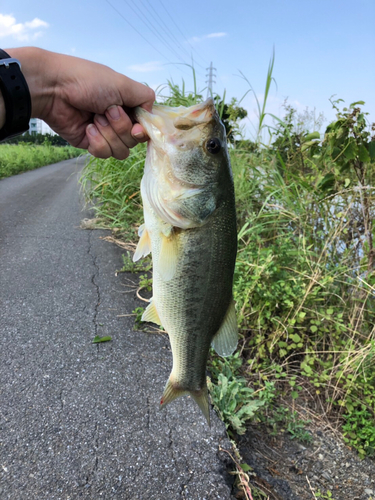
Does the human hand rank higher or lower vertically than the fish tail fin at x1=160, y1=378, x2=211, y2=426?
higher

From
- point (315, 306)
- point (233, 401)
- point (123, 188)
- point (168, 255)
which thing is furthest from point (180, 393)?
point (123, 188)

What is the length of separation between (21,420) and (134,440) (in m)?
0.75

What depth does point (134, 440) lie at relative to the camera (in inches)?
86.1

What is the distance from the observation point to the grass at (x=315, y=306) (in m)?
2.88

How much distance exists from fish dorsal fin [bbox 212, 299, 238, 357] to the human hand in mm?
969

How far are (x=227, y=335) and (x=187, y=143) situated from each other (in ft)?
3.09

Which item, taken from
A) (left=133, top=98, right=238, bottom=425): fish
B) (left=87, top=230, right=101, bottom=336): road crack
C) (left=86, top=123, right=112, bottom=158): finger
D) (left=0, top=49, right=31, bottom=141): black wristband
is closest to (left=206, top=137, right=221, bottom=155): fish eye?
(left=133, top=98, right=238, bottom=425): fish

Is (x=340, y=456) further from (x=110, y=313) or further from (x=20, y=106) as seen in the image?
(x=20, y=106)

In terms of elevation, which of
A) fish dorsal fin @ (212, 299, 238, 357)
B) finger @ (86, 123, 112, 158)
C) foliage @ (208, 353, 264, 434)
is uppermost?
finger @ (86, 123, 112, 158)

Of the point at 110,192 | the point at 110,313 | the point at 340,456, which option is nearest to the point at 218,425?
the point at 340,456

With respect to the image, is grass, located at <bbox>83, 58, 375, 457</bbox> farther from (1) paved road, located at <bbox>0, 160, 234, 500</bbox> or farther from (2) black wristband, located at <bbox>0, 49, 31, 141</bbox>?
(2) black wristband, located at <bbox>0, 49, 31, 141</bbox>

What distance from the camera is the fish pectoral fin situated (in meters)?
1.57

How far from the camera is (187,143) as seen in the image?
1534 millimetres

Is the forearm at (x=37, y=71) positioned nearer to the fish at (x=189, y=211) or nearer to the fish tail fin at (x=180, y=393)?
the fish at (x=189, y=211)
